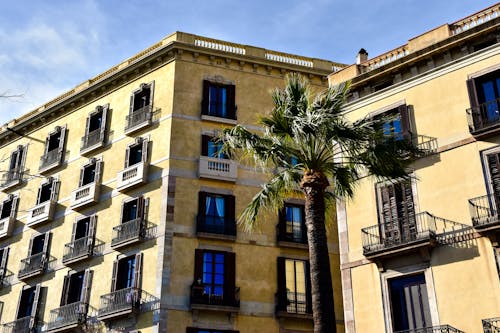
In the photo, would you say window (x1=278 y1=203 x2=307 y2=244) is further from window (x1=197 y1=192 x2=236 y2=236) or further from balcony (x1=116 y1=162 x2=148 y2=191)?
balcony (x1=116 y1=162 x2=148 y2=191)

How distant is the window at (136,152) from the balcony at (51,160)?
5994 mm

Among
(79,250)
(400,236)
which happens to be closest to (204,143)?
(79,250)

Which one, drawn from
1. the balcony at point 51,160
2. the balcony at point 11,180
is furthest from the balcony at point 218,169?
the balcony at point 11,180

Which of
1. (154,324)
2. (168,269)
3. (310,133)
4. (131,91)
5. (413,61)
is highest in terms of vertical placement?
(131,91)

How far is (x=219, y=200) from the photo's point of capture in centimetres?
3438

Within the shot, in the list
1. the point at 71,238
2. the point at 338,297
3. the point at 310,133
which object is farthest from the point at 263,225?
the point at 310,133

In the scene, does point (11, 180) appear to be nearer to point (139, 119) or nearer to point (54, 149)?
point (54, 149)

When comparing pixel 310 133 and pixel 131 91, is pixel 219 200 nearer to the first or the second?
pixel 131 91

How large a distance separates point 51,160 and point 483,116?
2592 cm

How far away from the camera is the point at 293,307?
32906 mm

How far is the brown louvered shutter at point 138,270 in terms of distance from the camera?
3219cm

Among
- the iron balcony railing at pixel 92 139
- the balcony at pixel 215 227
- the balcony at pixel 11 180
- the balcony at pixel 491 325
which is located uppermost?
the iron balcony railing at pixel 92 139

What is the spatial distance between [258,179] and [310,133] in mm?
13900

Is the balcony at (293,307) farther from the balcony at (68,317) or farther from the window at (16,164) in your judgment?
the window at (16,164)
